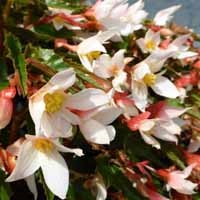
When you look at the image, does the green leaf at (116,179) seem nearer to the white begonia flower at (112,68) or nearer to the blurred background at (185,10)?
the white begonia flower at (112,68)

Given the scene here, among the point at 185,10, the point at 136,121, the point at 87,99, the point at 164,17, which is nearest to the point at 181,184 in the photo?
the point at 136,121

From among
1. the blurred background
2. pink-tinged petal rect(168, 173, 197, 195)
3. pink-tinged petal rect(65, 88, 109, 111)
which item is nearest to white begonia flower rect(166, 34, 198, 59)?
pink-tinged petal rect(168, 173, 197, 195)

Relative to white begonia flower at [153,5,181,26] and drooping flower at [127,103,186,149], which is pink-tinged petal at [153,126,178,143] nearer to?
drooping flower at [127,103,186,149]

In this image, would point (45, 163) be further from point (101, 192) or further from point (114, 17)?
point (114, 17)

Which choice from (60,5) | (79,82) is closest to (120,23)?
(60,5)

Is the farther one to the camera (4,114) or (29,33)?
(29,33)

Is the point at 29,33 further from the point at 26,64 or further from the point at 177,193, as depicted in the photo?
the point at 177,193

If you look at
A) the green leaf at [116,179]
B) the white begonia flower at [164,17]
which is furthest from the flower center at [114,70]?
the white begonia flower at [164,17]
